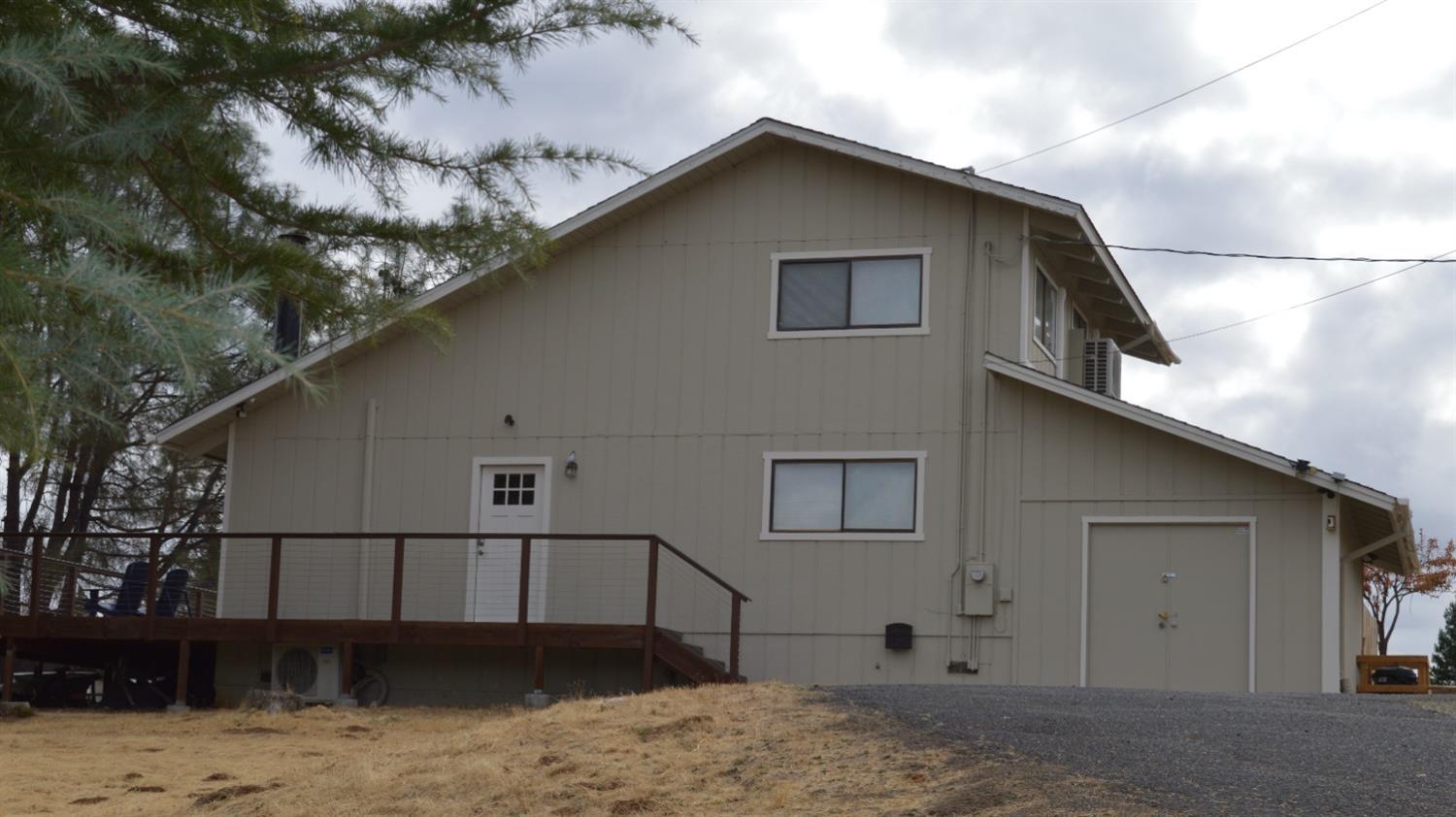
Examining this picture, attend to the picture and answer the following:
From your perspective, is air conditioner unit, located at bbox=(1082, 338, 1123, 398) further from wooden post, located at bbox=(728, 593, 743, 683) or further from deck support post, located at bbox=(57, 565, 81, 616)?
deck support post, located at bbox=(57, 565, 81, 616)

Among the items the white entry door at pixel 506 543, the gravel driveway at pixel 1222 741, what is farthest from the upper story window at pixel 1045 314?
the gravel driveway at pixel 1222 741

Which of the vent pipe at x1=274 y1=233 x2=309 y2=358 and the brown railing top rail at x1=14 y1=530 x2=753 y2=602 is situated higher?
the vent pipe at x1=274 y1=233 x2=309 y2=358

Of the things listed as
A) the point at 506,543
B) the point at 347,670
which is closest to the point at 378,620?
the point at 347,670

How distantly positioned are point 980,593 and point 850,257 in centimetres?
379

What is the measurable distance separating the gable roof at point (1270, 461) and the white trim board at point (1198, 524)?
2.14 feet

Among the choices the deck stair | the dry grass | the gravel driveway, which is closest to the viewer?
the gravel driveway

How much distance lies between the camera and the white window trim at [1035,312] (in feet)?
57.5

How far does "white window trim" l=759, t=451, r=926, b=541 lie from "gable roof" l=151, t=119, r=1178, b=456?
2846 mm

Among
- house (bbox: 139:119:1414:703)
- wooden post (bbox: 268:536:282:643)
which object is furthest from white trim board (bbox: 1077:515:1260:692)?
wooden post (bbox: 268:536:282:643)

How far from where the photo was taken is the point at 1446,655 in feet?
106

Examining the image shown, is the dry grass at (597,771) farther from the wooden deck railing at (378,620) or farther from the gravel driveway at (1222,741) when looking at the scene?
the wooden deck railing at (378,620)

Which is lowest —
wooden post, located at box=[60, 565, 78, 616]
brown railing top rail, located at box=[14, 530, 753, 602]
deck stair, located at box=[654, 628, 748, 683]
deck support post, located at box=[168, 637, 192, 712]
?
deck support post, located at box=[168, 637, 192, 712]

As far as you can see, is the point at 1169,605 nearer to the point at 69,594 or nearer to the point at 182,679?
the point at 182,679

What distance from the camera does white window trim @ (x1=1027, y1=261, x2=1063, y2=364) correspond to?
17.5 metres
